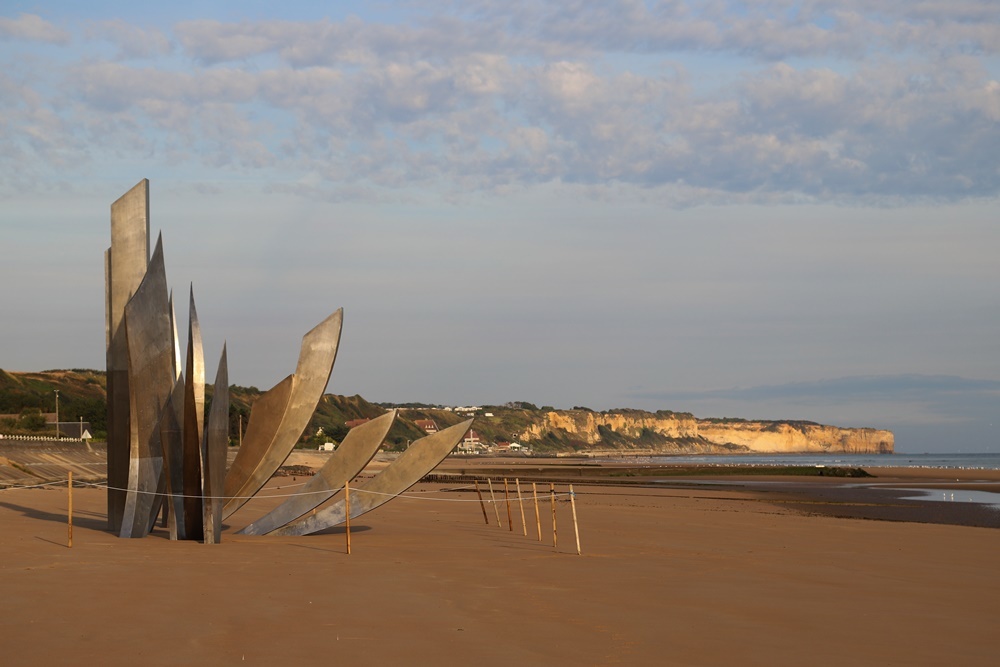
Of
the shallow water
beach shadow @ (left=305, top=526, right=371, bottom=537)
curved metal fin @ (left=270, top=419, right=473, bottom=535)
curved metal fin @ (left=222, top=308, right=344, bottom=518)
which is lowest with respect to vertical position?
the shallow water

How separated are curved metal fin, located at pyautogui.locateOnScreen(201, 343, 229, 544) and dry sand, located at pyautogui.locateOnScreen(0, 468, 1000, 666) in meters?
0.48

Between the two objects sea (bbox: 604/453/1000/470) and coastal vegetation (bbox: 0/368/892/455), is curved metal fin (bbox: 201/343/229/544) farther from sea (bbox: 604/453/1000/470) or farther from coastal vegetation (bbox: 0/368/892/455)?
coastal vegetation (bbox: 0/368/892/455)

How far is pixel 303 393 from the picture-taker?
1508cm

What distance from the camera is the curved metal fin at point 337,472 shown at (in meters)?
15.1

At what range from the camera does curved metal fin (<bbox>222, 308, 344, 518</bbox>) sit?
589 inches

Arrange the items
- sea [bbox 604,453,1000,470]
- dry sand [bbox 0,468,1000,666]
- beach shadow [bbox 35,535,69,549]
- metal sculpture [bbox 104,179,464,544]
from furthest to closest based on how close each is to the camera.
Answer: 1. sea [bbox 604,453,1000,470]
2. metal sculpture [bbox 104,179,464,544]
3. beach shadow [bbox 35,535,69,549]
4. dry sand [bbox 0,468,1000,666]

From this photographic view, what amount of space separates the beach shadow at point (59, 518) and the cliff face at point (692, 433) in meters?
158

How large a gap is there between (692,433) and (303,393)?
182255 mm

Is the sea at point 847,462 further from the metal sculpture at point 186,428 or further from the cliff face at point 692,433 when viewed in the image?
the metal sculpture at point 186,428

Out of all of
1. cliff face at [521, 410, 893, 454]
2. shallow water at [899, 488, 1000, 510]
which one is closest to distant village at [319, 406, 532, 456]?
cliff face at [521, 410, 893, 454]

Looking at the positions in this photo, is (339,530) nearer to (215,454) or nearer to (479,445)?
(215,454)

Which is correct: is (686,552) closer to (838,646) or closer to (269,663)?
(838,646)

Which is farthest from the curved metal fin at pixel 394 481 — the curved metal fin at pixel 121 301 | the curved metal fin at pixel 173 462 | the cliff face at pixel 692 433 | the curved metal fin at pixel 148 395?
the cliff face at pixel 692 433

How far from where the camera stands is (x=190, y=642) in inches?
294
